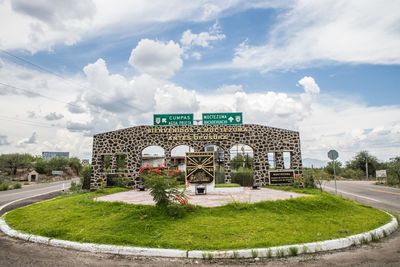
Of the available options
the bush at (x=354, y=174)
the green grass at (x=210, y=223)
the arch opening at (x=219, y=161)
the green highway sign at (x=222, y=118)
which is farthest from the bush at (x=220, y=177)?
the bush at (x=354, y=174)

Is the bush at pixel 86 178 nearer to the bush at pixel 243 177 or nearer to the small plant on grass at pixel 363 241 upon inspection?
the bush at pixel 243 177

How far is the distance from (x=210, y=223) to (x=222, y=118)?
1627 centimetres

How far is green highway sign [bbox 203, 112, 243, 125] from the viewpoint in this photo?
24.2 metres

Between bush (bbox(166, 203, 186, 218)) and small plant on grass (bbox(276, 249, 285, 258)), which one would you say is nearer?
small plant on grass (bbox(276, 249, 285, 258))

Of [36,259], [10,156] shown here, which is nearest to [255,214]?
[36,259]

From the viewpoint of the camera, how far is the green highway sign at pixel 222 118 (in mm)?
24188

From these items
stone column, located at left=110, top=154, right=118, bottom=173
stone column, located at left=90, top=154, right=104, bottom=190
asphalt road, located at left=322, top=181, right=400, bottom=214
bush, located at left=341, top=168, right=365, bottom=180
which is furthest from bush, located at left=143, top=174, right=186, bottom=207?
bush, located at left=341, top=168, right=365, bottom=180

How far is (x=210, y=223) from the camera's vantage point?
8.52 meters

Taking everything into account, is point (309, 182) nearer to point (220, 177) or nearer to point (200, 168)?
point (220, 177)

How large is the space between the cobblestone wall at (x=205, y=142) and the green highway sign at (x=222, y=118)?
0.40 metres

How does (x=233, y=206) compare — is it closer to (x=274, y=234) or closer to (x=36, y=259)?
(x=274, y=234)

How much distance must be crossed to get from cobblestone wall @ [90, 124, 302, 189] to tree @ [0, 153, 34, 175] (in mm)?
41199

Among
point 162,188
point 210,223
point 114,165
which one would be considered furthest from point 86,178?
point 210,223

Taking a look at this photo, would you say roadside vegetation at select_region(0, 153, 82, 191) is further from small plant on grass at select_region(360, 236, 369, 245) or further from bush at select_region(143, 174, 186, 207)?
small plant on grass at select_region(360, 236, 369, 245)
